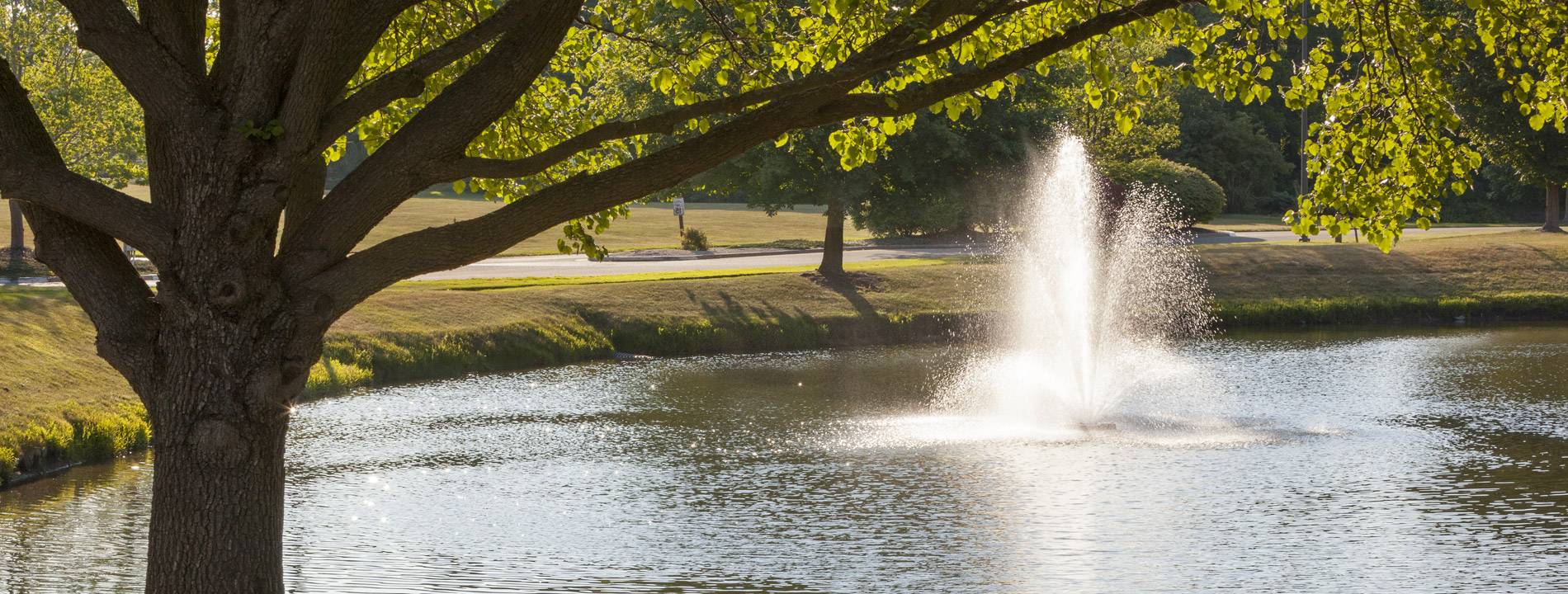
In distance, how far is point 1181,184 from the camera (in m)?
42.2

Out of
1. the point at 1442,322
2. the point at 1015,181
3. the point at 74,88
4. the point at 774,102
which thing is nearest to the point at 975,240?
the point at 1015,181

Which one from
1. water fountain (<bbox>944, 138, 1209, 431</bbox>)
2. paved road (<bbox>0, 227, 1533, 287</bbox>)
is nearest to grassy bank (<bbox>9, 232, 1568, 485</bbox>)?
water fountain (<bbox>944, 138, 1209, 431</bbox>)

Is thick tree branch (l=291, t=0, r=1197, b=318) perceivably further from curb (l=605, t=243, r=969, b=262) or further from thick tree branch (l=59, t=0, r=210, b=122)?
curb (l=605, t=243, r=969, b=262)

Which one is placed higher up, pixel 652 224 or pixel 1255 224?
pixel 1255 224

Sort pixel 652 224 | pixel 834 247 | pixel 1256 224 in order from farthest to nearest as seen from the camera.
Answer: pixel 652 224 → pixel 1256 224 → pixel 834 247

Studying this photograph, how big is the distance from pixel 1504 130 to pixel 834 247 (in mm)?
19039

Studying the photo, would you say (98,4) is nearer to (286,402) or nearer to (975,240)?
(286,402)

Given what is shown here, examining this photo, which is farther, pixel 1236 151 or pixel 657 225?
pixel 1236 151

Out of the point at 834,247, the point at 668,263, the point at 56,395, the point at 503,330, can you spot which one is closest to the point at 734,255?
the point at 668,263

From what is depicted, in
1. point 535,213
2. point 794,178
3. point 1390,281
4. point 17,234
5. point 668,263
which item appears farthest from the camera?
point 668,263

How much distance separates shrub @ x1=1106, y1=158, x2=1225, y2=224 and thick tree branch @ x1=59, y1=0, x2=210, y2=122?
127ft

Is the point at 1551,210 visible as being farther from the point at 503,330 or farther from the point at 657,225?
the point at 657,225

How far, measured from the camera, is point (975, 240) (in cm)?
4691

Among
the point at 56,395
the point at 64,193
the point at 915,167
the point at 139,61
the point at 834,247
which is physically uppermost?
the point at 915,167
